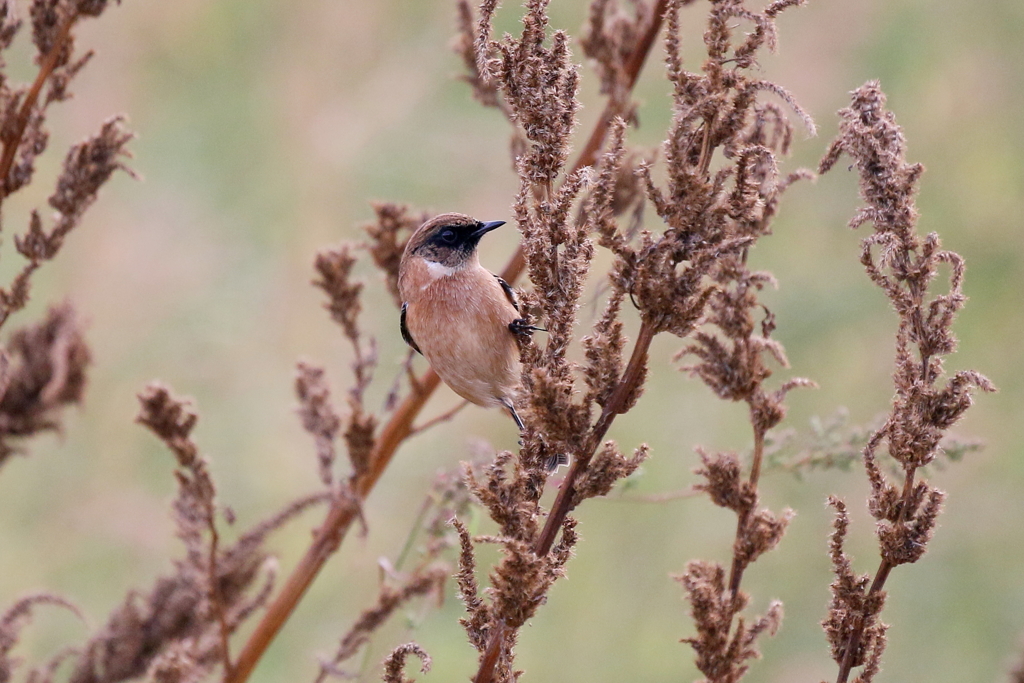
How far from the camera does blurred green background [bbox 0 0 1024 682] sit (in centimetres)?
458

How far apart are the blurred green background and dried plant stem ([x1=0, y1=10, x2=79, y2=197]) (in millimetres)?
2542

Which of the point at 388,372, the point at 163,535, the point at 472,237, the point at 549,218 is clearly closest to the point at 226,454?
the point at 163,535

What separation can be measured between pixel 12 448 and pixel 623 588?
3195 millimetres

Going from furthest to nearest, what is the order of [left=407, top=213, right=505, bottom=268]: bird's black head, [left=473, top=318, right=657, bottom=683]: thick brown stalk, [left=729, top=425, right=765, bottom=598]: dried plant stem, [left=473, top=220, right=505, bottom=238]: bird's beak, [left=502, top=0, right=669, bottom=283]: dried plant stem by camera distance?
1. [left=407, top=213, right=505, bottom=268]: bird's black head
2. [left=473, top=220, right=505, bottom=238]: bird's beak
3. [left=502, top=0, right=669, bottom=283]: dried plant stem
4. [left=729, top=425, right=765, bottom=598]: dried plant stem
5. [left=473, top=318, right=657, bottom=683]: thick brown stalk

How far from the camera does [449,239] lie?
262 cm

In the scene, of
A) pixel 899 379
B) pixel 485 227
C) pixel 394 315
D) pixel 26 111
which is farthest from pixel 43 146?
pixel 394 315

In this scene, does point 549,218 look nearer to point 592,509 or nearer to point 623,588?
point 623,588

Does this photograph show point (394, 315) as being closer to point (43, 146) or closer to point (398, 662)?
point (43, 146)

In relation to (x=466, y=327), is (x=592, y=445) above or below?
below

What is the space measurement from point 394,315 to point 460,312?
9.37ft

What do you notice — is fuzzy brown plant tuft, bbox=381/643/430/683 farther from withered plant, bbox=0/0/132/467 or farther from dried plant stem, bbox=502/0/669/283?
dried plant stem, bbox=502/0/669/283

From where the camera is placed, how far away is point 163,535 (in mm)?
4918

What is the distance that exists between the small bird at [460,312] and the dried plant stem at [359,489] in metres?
0.31

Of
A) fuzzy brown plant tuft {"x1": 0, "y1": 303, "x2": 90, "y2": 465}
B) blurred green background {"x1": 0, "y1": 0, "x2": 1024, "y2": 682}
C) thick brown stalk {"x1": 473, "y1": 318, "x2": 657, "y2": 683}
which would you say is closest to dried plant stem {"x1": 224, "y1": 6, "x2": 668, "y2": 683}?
fuzzy brown plant tuft {"x1": 0, "y1": 303, "x2": 90, "y2": 465}
